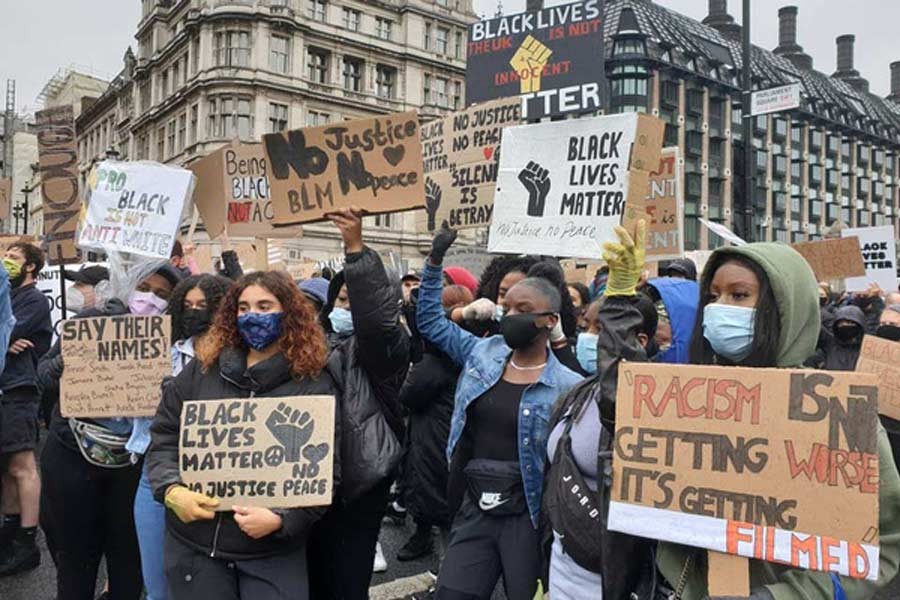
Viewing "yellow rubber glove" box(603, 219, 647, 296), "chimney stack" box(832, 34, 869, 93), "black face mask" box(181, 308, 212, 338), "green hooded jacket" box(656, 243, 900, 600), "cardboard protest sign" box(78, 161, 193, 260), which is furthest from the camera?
"chimney stack" box(832, 34, 869, 93)

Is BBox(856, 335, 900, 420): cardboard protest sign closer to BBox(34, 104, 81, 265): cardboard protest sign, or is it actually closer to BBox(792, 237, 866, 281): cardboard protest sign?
BBox(792, 237, 866, 281): cardboard protest sign

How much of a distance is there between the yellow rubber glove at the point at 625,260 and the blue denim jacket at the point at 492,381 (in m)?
0.77

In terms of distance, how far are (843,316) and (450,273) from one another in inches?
123

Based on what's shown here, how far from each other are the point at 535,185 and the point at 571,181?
10.9 inches

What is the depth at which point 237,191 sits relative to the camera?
6516mm

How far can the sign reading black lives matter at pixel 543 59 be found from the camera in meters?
10.1

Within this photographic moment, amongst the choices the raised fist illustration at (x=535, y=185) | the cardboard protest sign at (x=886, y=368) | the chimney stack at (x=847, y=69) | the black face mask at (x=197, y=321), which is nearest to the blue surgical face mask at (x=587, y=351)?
the black face mask at (x=197, y=321)

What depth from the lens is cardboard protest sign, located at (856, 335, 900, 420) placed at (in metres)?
4.44

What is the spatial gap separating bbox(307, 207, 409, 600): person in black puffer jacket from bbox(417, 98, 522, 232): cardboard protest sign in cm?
302

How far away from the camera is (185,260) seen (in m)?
6.95

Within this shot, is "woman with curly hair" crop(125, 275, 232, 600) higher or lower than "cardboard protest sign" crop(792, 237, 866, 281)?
lower

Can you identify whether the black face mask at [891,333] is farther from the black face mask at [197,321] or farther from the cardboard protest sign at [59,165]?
the cardboard protest sign at [59,165]

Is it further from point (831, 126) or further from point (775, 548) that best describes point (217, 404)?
point (831, 126)

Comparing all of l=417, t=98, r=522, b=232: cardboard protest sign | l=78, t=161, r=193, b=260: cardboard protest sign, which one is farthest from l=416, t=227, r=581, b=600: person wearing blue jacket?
l=78, t=161, r=193, b=260: cardboard protest sign
